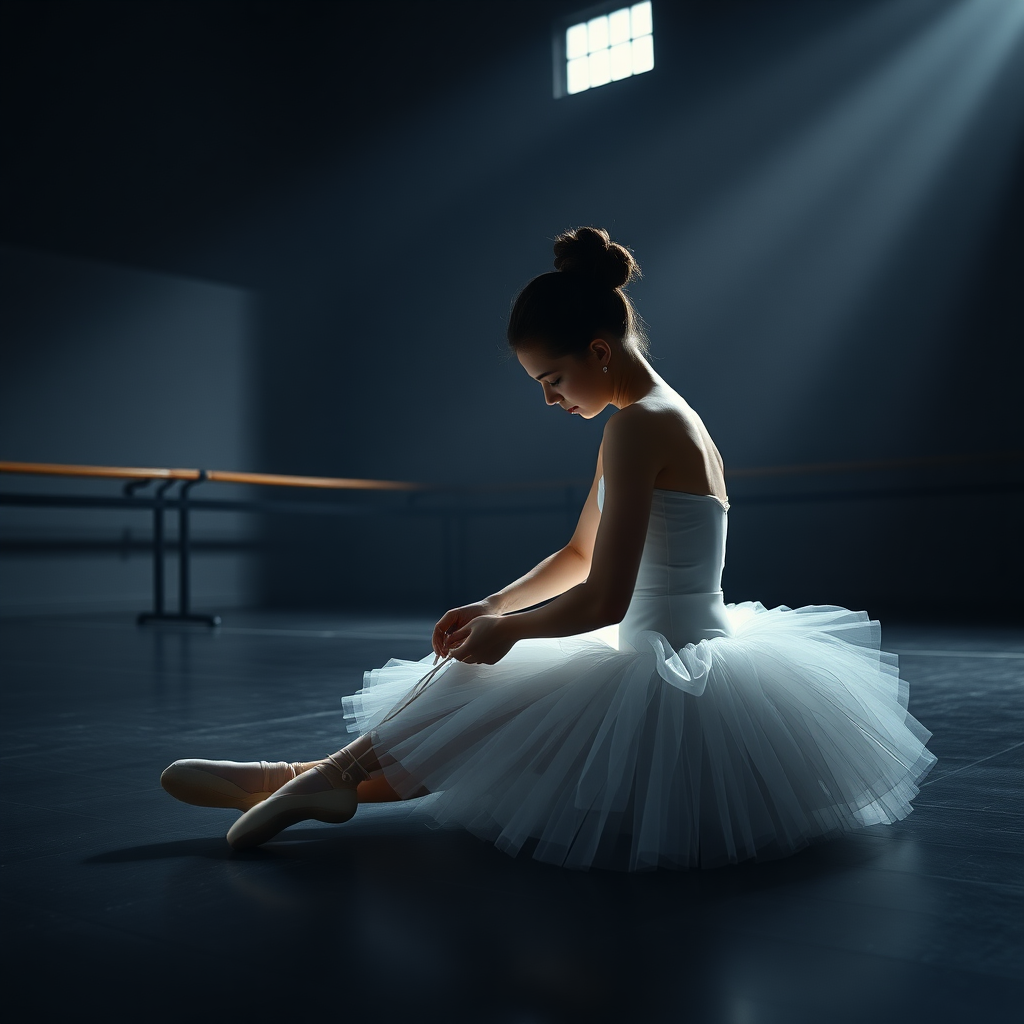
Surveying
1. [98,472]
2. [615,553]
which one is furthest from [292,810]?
[98,472]

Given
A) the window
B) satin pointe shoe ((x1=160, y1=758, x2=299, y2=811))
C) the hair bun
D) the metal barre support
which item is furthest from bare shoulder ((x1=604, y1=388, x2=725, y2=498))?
the window

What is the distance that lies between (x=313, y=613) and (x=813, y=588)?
2.42 metres

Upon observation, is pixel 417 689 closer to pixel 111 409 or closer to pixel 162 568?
pixel 162 568

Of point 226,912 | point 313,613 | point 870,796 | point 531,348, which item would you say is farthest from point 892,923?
point 313,613

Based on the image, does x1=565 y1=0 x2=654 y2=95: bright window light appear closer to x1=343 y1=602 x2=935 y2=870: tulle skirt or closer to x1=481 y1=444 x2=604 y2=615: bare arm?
x1=481 y1=444 x2=604 y2=615: bare arm

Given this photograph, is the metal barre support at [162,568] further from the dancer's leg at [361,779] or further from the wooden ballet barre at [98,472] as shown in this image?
the dancer's leg at [361,779]

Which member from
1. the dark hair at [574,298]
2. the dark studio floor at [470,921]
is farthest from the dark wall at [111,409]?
the dark hair at [574,298]

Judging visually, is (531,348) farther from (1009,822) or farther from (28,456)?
(28,456)

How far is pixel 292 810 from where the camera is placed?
1211mm

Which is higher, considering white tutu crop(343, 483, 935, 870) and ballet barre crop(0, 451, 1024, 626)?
ballet barre crop(0, 451, 1024, 626)

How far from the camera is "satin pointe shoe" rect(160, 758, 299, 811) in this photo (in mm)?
1294

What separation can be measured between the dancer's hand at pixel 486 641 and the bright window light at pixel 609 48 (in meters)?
5.57

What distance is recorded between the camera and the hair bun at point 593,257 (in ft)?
4.17

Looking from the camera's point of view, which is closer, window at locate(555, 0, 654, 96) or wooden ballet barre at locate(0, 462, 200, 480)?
wooden ballet barre at locate(0, 462, 200, 480)
